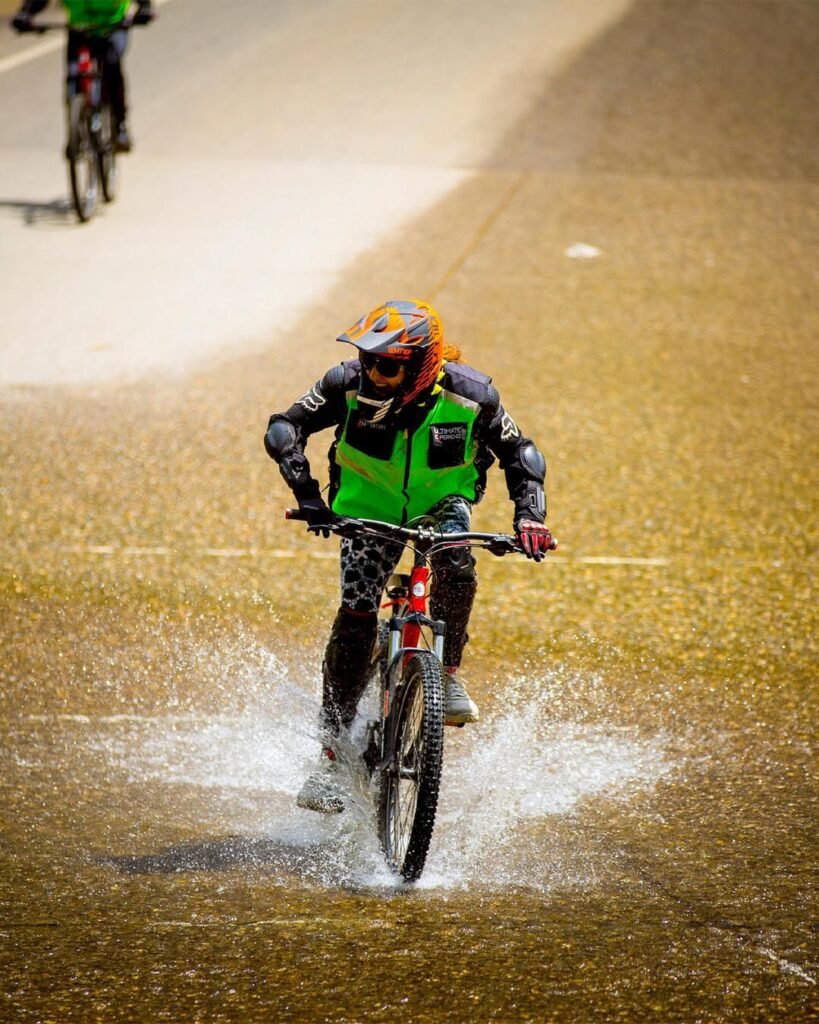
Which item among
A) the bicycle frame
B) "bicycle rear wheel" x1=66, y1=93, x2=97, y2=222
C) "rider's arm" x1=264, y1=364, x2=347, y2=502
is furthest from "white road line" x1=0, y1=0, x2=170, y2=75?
"rider's arm" x1=264, y1=364, x2=347, y2=502

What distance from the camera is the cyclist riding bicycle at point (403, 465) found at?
4.73 metres

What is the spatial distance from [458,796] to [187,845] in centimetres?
106

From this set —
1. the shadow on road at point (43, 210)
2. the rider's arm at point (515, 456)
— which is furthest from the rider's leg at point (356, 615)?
the shadow on road at point (43, 210)

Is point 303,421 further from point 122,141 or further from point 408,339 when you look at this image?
point 122,141

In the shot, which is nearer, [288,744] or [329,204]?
[288,744]

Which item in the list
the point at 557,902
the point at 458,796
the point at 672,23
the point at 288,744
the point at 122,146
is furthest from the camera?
the point at 672,23

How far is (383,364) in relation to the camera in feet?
15.3

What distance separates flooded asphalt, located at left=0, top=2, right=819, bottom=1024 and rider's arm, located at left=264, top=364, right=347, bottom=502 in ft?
4.34

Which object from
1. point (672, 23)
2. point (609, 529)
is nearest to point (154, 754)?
point (609, 529)

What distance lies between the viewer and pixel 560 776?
18.2 feet

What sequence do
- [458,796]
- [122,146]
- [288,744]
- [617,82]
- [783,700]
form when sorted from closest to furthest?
[458,796]
[288,744]
[783,700]
[122,146]
[617,82]

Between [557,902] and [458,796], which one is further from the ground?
[557,902]

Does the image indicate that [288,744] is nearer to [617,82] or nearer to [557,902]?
[557,902]

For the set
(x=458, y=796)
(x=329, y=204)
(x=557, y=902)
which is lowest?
(x=329, y=204)
